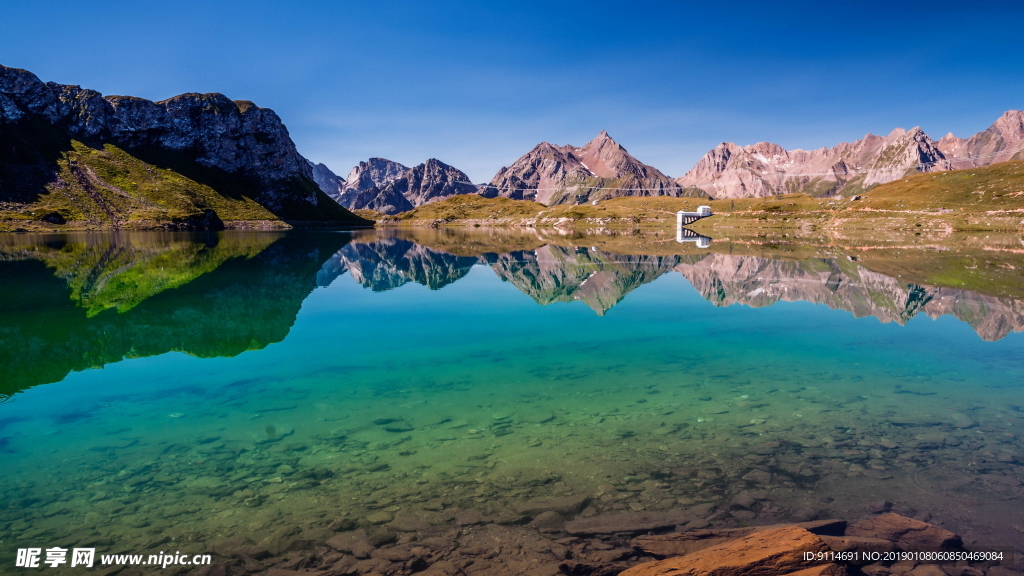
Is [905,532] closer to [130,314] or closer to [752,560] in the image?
[752,560]

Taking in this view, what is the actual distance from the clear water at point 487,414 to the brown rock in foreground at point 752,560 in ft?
4.44

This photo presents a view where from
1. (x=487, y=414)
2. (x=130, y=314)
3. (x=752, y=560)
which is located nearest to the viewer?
(x=752, y=560)

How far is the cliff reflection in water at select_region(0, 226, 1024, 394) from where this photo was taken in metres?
25.1

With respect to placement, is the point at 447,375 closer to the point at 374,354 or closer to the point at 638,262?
the point at 374,354

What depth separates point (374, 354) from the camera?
77.4 feet

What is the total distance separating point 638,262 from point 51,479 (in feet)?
214

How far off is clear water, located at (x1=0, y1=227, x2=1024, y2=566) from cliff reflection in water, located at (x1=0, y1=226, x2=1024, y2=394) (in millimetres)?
363

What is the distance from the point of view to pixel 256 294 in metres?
40.2

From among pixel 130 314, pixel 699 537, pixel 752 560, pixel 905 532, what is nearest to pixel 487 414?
pixel 699 537

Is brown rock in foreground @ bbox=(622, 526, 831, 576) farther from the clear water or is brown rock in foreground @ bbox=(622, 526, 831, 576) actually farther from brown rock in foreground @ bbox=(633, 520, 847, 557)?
the clear water

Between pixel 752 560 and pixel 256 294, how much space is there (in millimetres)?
41843

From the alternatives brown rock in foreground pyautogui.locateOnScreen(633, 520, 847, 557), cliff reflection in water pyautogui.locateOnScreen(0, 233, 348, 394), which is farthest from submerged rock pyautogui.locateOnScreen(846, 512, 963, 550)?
cliff reflection in water pyautogui.locateOnScreen(0, 233, 348, 394)

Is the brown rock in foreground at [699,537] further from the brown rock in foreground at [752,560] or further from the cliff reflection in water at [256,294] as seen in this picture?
the cliff reflection in water at [256,294]

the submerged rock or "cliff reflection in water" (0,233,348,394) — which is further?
"cliff reflection in water" (0,233,348,394)
